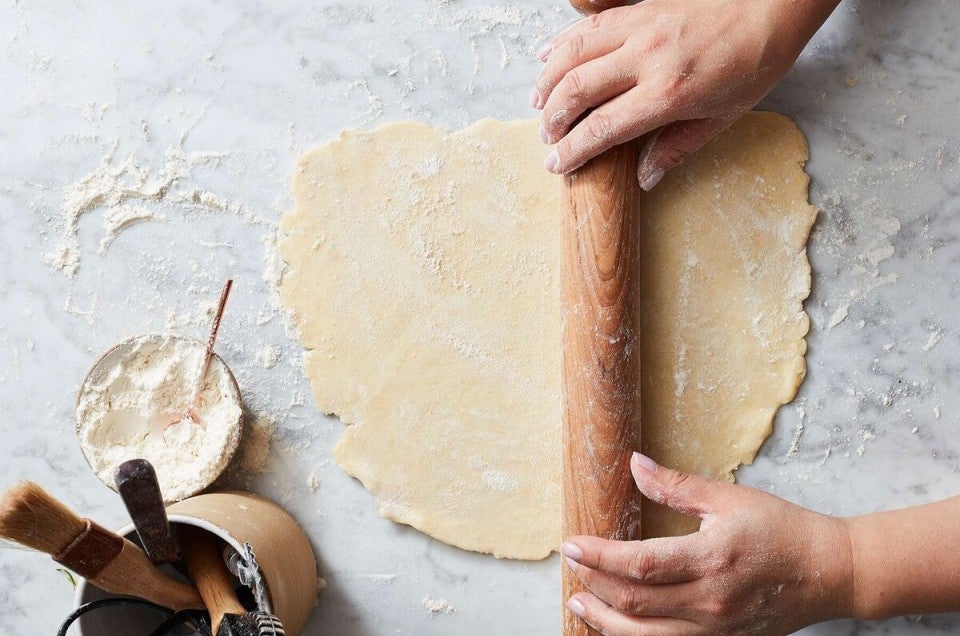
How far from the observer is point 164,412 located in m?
1.30

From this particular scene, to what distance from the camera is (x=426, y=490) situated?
132 centimetres

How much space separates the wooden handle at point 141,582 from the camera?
1015mm

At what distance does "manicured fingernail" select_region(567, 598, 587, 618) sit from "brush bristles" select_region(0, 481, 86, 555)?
72 centimetres

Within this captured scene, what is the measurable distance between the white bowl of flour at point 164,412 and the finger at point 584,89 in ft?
2.25

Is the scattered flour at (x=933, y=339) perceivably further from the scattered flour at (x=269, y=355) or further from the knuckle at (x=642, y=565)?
the scattered flour at (x=269, y=355)

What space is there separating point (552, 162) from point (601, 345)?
0.99 feet

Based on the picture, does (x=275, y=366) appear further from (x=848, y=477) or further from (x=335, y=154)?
(x=848, y=477)

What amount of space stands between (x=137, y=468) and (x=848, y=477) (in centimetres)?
114

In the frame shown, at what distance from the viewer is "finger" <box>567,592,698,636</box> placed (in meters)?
1.17

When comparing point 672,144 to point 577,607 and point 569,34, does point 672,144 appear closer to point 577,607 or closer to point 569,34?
point 569,34

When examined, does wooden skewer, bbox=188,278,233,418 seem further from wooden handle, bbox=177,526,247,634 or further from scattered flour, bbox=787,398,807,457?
scattered flour, bbox=787,398,807,457

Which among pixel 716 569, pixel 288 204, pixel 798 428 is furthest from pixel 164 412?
pixel 798 428

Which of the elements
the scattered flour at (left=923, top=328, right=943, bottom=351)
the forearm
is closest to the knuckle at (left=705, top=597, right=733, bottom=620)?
the forearm

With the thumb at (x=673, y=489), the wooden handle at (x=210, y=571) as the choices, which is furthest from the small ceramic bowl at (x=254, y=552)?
the thumb at (x=673, y=489)
